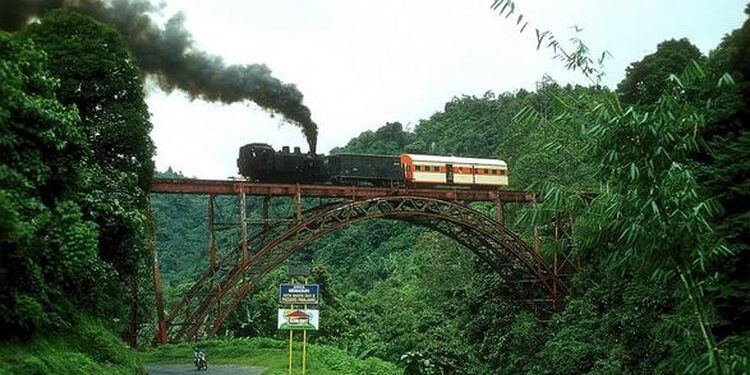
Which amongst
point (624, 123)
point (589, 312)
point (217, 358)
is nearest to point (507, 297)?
point (589, 312)

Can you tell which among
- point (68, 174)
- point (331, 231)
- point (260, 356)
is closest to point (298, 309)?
point (68, 174)

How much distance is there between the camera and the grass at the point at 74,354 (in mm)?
9680

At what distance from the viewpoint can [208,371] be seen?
61.9ft

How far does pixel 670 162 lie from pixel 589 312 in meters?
20.4

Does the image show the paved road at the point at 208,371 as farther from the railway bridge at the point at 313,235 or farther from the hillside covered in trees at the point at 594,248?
the hillside covered in trees at the point at 594,248

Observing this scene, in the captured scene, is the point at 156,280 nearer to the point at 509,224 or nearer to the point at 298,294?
the point at 298,294

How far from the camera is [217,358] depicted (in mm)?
22172

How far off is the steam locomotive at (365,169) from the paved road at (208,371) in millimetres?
7801

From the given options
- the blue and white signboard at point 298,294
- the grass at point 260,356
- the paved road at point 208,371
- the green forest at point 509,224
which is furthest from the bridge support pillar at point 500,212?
the blue and white signboard at point 298,294

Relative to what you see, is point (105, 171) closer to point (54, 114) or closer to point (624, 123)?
point (54, 114)

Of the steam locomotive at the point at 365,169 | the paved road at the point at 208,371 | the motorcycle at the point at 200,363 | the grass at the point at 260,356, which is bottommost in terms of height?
the grass at the point at 260,356

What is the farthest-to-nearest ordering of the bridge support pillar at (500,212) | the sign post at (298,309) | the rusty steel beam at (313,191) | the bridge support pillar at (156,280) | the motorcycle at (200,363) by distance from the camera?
the bridge support pillar at (500,212) < the rusty steel beam at (313,191) < the bridge support pillar at (156,280) < the motorcycle at (200,363) < the sign post at (298,309)

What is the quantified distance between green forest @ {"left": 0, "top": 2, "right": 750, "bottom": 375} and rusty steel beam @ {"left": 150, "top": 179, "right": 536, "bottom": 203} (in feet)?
4.84

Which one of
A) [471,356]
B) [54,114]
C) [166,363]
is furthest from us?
[471,356]
